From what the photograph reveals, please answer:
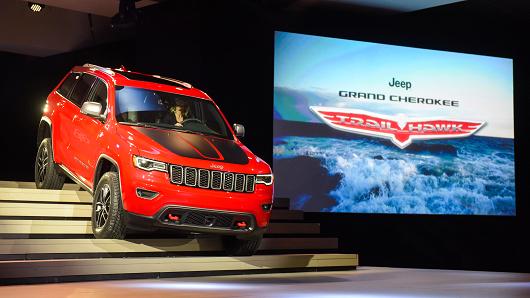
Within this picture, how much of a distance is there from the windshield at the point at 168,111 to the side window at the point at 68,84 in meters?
1.15

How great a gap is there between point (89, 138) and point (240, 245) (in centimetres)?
215

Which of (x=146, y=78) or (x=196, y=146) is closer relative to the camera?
(x=196, y=146)

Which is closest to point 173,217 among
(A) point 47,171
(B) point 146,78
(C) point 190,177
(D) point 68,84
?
(C) point 190,177

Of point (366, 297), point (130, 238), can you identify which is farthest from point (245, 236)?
point (366, 297)

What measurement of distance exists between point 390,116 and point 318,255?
423 centimetres

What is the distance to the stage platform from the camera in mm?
7785

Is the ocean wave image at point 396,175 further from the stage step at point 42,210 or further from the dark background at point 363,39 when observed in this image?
the stage step at point 42,210

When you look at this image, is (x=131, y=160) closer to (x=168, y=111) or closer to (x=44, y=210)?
(x=168, y=111)

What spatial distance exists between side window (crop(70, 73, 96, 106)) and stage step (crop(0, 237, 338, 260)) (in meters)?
1.90

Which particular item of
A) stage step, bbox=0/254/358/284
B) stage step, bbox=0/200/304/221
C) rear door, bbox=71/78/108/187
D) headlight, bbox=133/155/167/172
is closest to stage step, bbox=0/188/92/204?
→ stage step, bbox=0/200/304/221

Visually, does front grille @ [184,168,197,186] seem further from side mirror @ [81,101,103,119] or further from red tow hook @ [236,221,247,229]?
side mirror @ [81,101,103,119]

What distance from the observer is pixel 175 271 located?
8.54 m

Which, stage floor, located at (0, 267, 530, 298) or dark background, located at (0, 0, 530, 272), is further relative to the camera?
dark background, located at (0, 0, 530, 272)

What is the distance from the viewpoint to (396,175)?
13398 millimetres
